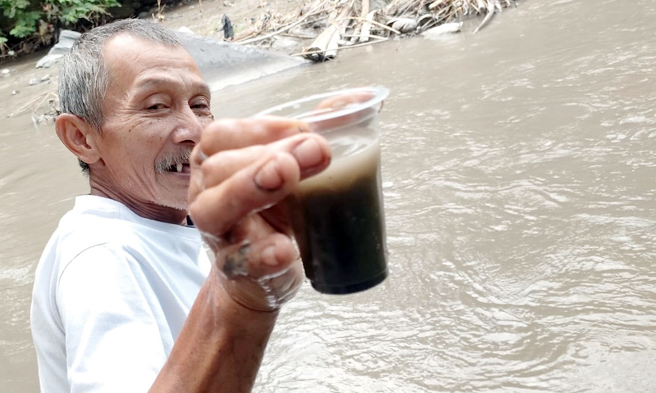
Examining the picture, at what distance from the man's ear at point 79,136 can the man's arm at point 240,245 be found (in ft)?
2.90

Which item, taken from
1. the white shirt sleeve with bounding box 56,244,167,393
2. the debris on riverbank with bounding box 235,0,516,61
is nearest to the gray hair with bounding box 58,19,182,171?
the white shirt sleeve with bounding box 56,244,167,393

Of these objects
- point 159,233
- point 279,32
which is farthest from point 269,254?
point 279,32

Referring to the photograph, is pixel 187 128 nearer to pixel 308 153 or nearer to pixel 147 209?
pixel 147 209

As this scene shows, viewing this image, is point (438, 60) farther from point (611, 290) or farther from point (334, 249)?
point (334, 249)

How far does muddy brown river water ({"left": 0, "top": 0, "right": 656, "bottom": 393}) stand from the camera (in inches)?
98.0

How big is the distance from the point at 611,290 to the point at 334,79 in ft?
16.0

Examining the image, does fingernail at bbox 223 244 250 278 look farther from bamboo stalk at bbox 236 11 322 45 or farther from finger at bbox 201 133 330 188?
bamboo stalk at bbox 236 11 322 45

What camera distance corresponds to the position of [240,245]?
965 millimetres

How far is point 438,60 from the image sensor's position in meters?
6.54

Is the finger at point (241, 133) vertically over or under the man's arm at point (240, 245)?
over

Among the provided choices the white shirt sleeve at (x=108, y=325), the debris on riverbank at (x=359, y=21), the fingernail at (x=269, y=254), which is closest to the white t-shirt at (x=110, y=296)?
the white shirt sleeve at (x=108, y=325)

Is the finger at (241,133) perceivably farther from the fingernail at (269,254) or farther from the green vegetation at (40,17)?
the green vegetation at (40,17)

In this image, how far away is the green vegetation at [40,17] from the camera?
48.6 ft

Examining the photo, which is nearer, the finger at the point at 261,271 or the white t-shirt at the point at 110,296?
the finger at the point at 261,271
